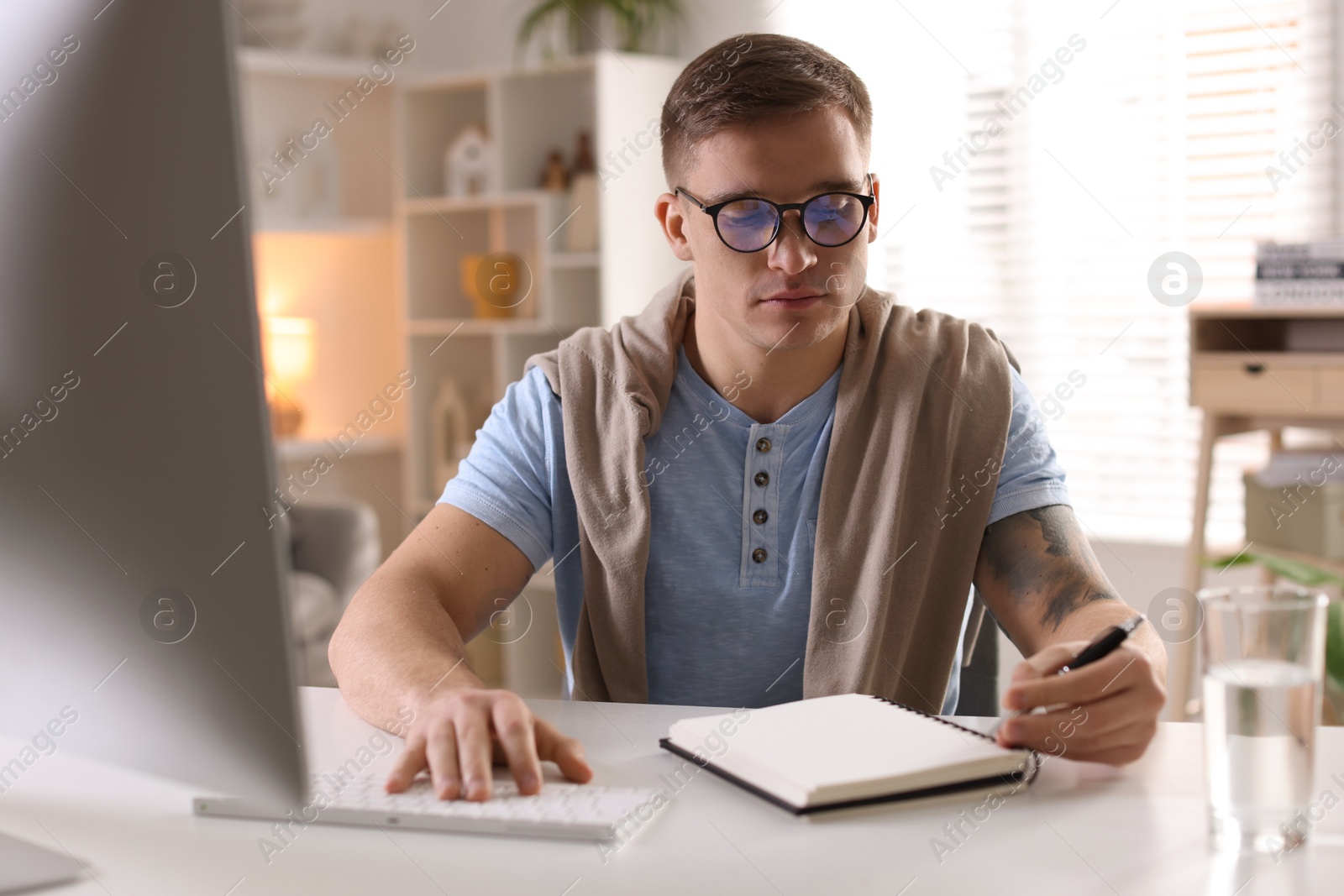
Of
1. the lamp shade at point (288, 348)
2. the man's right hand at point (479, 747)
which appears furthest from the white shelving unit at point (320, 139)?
the man's right hand at point (479, 747)

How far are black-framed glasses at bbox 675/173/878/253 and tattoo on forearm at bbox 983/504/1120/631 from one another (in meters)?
0.39

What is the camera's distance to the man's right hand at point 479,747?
35.6 inches

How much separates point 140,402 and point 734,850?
469mm

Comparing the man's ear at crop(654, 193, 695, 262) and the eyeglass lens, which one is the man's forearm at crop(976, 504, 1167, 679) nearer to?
the eyeglass lens

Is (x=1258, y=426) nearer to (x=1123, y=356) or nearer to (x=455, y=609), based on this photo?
(x=1123, y=356)

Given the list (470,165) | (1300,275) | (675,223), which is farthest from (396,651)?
(470,165)

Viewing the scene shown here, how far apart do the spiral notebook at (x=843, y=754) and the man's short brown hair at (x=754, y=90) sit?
74 cm

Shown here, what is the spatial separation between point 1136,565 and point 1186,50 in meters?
1.35

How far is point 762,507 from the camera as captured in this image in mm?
1487

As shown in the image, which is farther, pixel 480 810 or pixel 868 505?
pixel 868 505

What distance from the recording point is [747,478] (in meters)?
1.50

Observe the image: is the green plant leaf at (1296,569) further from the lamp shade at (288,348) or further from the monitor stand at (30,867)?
the lamp shade at (288,348)

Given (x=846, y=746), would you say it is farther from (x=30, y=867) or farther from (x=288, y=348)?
(x=288, y=348)

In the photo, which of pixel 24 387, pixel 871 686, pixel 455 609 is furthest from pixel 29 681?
pixel 871 686
